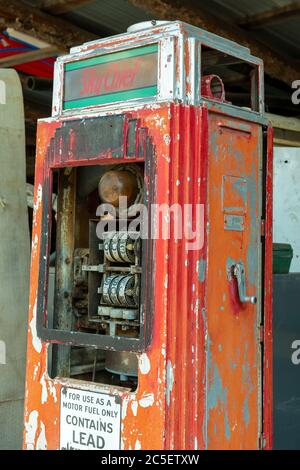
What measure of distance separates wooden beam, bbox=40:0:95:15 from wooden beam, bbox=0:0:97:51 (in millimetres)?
71

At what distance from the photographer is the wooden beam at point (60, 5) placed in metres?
4.89

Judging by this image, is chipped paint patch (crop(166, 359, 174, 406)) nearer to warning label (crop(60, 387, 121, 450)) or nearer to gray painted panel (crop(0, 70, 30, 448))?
warning label (crop(60, 387, 121, 450))

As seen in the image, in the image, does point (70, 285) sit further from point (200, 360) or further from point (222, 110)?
point (222, 110)

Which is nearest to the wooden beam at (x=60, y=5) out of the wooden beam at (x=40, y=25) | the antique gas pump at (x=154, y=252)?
the wooden beam at (x=40, y=25)

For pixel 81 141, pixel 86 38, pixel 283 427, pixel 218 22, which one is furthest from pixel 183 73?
pixel 86 38

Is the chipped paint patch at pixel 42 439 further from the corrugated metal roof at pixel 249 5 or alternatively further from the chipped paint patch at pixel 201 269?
the corrugated metal roof at pixel 249 5

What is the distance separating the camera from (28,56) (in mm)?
5812

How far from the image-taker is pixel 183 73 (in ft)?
7.95

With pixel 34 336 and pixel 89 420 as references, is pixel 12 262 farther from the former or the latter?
pixel 89 420

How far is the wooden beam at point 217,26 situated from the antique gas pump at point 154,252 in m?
1.93

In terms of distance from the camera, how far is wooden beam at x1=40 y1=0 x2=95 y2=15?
4.89m

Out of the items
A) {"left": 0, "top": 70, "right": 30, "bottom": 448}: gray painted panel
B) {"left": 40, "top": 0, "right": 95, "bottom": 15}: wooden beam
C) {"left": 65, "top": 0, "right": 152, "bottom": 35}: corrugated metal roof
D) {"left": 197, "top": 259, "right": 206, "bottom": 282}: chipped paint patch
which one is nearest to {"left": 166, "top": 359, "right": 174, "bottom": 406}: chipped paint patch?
{"left": 197, "top": 259, "right": 206, "bottom": 282}: chipped paint patch

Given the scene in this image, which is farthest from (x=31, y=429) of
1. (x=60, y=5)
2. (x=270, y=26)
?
(x=270, y=26)

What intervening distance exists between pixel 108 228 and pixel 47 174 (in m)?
0.35
